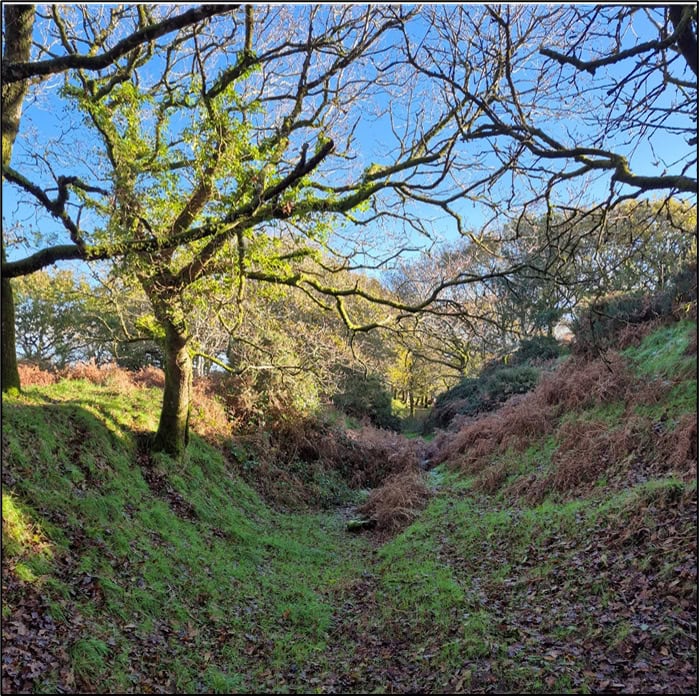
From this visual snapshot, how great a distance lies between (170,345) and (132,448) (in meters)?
2.00

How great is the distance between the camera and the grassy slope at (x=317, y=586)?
3949 mm

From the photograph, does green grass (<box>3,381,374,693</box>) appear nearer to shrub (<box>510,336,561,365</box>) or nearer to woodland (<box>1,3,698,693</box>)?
woodland (<box>1,3,698,693</box>)

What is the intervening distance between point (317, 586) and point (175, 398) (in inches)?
174

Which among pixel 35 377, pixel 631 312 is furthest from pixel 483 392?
pixel 35 377

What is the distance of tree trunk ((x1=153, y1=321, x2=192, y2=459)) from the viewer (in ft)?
28.9

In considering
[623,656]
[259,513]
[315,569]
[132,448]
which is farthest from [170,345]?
[623,656]

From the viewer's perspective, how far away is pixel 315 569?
746 cm

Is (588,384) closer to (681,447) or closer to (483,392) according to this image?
(681,447)

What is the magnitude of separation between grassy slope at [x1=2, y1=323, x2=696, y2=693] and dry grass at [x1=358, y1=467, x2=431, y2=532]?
0.92 m

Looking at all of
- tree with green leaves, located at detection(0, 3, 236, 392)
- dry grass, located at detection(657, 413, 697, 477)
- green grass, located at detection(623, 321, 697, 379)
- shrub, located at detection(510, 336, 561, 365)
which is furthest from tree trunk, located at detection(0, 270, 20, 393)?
shrub, located at detection(510, 336, 561, 365)

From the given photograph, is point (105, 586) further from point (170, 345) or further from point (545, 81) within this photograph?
point (545, 81)

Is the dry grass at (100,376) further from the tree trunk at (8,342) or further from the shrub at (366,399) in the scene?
the shrub at (366,399)

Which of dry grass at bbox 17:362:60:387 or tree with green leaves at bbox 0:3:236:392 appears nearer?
tree with green leaves at bbox 0:3:236:392

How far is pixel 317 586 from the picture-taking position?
6777 mm
